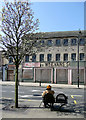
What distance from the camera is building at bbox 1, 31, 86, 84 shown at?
2936 cm

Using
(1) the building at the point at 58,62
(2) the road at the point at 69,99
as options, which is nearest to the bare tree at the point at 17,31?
(2) the road at the point at 69,99

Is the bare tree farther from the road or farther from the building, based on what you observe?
the building

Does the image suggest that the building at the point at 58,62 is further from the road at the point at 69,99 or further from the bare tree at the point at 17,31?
the bare tree at the point at 17,31

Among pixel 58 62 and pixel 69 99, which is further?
pixel 58 62

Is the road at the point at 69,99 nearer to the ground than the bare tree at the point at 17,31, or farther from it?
nearer to the ground

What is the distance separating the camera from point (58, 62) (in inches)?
1194

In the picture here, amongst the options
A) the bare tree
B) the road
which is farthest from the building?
the bare tree

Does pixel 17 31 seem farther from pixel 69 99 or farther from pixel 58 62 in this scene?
pixel 58 62

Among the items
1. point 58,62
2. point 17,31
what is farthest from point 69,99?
point 58,62

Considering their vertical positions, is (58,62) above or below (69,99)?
above

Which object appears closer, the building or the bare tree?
the bare tree

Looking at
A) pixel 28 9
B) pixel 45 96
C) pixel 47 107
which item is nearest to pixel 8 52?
pixel 28 9

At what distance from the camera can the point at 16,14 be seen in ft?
31.3

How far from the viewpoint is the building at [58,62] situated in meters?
29.4
